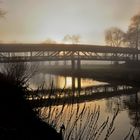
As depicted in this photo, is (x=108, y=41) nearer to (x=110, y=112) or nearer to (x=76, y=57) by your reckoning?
(x=76, y=57)

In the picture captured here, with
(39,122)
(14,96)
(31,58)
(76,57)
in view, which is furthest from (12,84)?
(76,57)

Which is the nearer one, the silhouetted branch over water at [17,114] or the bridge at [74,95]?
the silhouetted branch over water at [17,114]

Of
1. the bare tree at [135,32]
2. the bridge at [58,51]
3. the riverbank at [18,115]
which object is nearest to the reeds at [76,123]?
the riverbank at [18,115]

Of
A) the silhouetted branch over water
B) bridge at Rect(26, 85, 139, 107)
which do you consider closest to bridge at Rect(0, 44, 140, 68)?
bridge at Rect(26, 85, 139, 107)

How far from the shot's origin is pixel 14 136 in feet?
12.1

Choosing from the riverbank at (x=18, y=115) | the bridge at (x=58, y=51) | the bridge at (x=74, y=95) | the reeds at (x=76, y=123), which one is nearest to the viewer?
the reeds at (x=76, y=123)

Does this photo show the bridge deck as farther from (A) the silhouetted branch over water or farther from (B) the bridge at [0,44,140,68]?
(A) the silhouetted branch over water

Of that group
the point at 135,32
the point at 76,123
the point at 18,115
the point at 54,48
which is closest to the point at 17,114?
the point at 18,115

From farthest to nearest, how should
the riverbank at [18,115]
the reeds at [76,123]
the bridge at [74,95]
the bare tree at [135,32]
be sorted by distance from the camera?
the bare tree at [135,32] < the bridge at [74,95] < the riverbank at [18,115] < the reeds at [76,123]

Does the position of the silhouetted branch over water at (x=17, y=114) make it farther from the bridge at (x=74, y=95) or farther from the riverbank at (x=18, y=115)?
the bridge at (x=74, y=95)

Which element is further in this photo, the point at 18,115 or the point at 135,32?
the point at 135,32

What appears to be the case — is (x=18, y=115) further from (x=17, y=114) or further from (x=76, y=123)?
(x=76, y=123)

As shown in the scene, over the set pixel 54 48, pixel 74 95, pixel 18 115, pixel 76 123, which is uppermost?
pixel 54 48

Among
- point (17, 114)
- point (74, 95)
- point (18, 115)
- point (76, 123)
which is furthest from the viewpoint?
point (74, 95)
